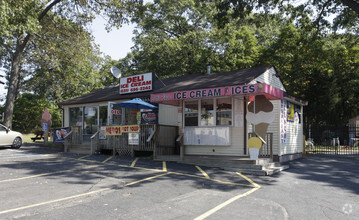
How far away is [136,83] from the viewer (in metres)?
16.0

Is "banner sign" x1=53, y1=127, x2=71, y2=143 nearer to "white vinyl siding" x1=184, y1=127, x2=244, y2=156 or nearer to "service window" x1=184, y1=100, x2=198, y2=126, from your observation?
"service window" x1=184, y1=100, x2=198, y2=126

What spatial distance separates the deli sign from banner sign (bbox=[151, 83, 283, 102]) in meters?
3.15

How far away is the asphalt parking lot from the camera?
5.19 meters

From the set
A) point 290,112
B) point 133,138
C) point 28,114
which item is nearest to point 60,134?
point 133,138

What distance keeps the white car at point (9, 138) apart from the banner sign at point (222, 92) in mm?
9144

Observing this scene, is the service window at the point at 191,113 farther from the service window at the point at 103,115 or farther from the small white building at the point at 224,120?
the service window at the point at 103,115

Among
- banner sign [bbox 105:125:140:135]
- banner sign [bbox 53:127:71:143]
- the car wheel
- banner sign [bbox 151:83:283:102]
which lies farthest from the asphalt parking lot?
the car wheel

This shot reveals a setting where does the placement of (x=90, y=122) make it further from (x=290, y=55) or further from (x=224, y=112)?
(x=290, y=55)

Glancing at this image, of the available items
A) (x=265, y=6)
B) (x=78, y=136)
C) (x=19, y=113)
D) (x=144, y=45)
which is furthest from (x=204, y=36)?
(x=19, y=113)

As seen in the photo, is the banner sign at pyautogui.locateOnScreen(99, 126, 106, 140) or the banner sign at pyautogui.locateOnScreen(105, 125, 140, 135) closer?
the banner sign at pyautogui.locateOnScreen(105, 125, 140, 135)

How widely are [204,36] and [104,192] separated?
24.3 m

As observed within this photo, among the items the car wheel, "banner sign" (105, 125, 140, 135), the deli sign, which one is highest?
the deli sign

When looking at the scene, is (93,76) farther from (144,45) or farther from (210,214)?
(210,214)

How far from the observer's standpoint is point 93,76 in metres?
40.1
